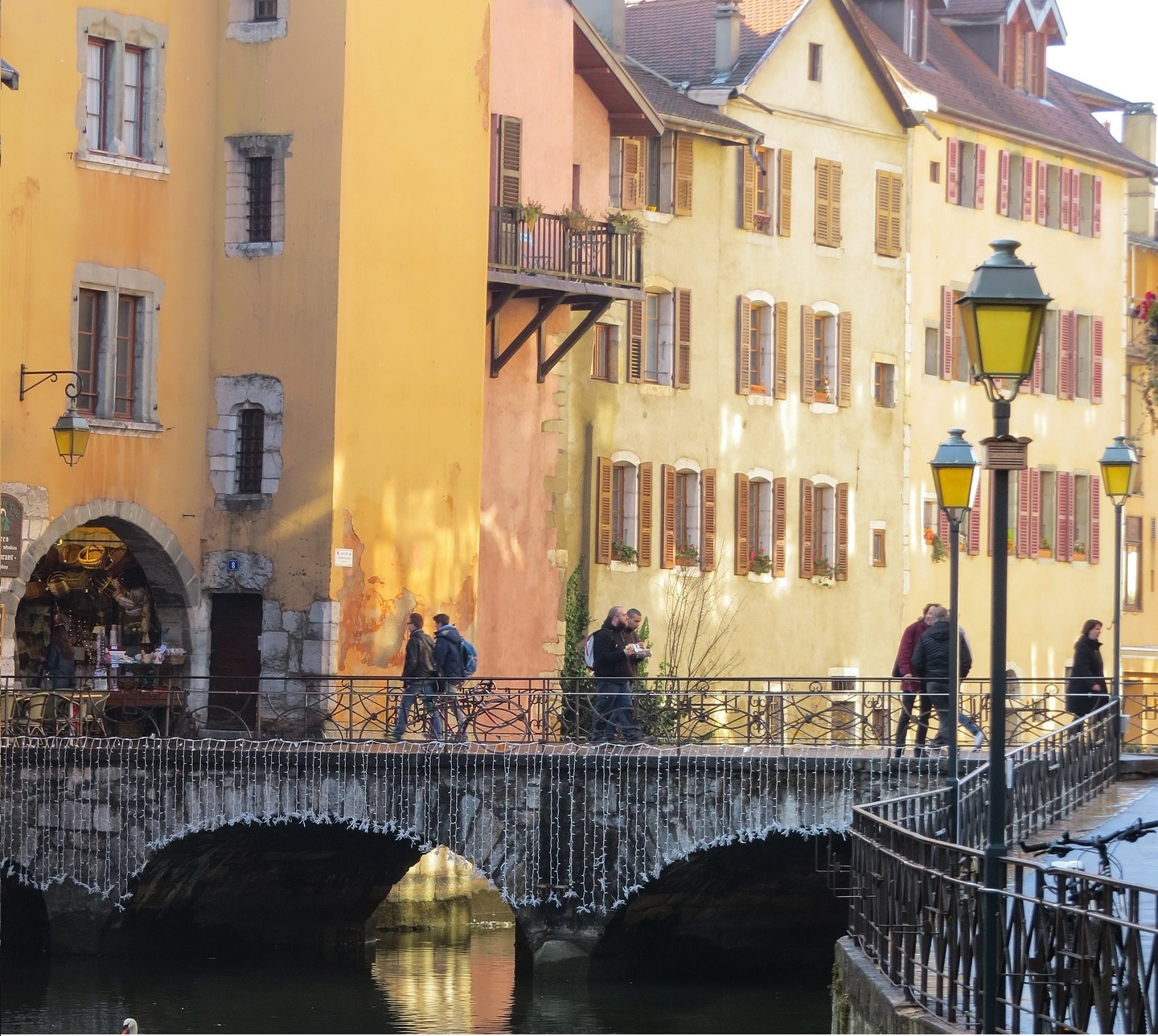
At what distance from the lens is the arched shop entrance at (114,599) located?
3212 centimetres

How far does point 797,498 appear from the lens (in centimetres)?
4391

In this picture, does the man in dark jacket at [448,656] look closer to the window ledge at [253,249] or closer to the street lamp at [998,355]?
the window ledge at [253,249]

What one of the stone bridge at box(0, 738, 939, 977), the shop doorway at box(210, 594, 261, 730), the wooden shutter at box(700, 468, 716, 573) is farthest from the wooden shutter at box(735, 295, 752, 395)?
the stone bridge at box(0, 738, 939, 977)

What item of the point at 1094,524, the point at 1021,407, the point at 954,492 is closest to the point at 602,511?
the point at 1021,407

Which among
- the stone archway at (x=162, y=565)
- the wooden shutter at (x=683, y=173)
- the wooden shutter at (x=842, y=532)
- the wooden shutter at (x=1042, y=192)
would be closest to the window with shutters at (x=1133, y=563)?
the wooden shutter at (x=1042, y=192)

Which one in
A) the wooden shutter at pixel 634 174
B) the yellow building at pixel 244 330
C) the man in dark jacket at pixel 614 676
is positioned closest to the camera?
the man in dark jacket at pixel 614 676

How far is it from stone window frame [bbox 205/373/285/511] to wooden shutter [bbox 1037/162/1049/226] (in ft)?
70.7

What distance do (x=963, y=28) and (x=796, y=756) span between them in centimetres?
2903

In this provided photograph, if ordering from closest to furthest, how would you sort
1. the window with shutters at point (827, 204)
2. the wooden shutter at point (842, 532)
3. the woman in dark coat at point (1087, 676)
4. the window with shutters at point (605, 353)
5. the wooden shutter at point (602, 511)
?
the woman in dark coat at point (1087, 676)
the wooden shutter at point (602, 511)
the window with shutters at point (605, 353)
the window with shutters at point (827, 204)
the wooden shutter at point (842, 532)

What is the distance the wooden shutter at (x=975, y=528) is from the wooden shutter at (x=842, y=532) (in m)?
3.50

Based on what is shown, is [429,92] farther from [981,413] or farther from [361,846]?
[981,413]

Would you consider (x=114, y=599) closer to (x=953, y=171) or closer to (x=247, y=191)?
(x=247, y=191)

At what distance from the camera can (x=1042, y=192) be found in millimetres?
50406

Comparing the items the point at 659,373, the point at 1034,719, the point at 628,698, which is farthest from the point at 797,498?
the point at 628,698
